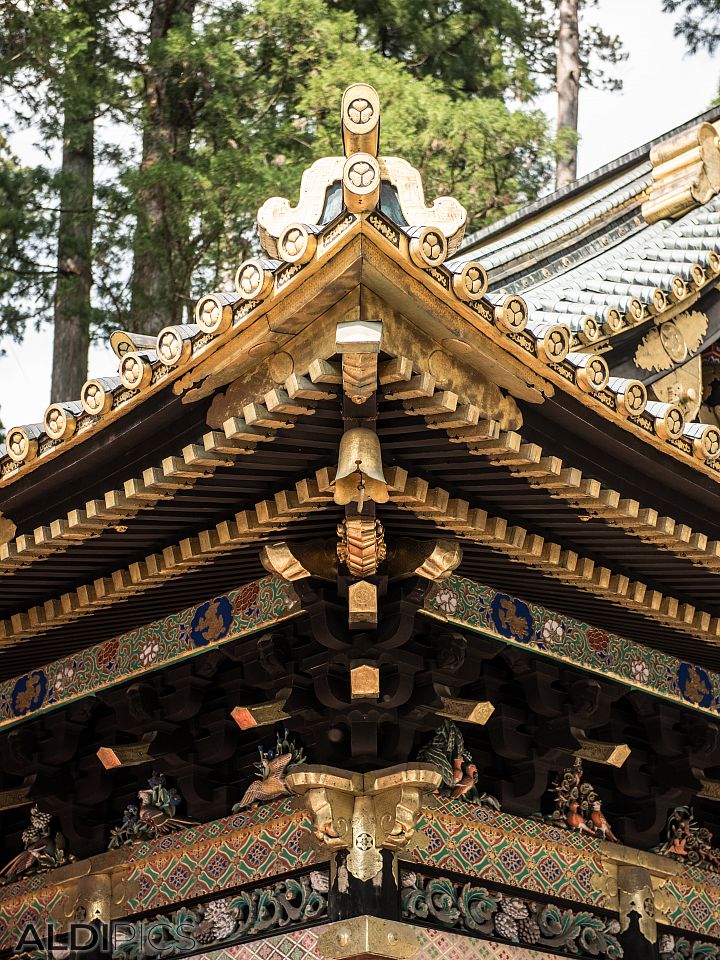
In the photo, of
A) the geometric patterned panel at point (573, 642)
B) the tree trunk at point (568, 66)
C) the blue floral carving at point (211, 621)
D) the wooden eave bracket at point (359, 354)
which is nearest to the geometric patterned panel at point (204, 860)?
the blue floral carving at point (211, 621)

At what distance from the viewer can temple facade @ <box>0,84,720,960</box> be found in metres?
4.68

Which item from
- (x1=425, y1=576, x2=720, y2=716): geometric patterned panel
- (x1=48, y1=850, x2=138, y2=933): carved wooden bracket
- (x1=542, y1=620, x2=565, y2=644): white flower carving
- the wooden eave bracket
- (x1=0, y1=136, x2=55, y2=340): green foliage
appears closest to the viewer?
the wooden eave bracket

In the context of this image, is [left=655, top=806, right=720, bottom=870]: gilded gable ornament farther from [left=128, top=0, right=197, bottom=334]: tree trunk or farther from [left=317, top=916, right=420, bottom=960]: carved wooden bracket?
[left=128, top=0, right=197, bottom=334]: tree trunk

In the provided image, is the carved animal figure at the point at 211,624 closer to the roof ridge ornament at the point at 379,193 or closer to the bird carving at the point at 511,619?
the bird carving at the point at 511,619

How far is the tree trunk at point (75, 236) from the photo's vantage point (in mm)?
16781

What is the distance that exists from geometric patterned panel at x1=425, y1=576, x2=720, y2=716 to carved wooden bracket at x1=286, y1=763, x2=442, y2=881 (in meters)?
0.74

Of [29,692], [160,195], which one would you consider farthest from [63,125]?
[29,692]

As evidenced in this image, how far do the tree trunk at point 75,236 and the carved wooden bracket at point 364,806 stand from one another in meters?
11.8

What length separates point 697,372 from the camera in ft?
27.1

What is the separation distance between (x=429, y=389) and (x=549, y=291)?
4498 mm

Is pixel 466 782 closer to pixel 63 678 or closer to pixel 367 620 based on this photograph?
pixel 367 620

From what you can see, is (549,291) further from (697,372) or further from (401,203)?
(401,203)

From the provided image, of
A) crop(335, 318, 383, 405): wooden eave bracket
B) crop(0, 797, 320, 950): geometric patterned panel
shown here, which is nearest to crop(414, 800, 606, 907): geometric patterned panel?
crop(0, 797, 320, 950): geometric patterned panel

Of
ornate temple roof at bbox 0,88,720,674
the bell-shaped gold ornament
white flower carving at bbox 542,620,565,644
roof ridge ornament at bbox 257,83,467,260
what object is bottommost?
the bell-shaped gold ornament
